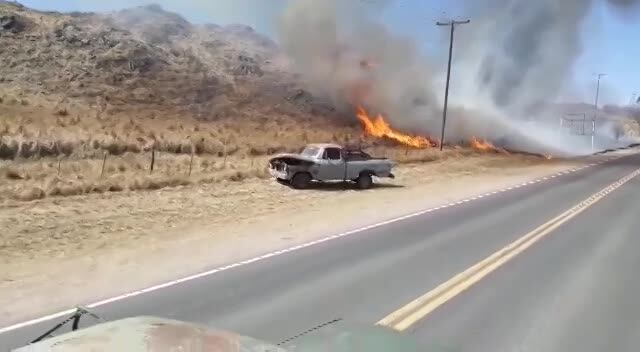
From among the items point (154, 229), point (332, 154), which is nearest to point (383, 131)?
point (332, 154)

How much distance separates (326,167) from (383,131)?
31.1 m

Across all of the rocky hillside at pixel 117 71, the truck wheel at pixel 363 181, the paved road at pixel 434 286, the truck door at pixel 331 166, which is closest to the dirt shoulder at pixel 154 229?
the truck door at pixel 331 166

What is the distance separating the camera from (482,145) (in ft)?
177

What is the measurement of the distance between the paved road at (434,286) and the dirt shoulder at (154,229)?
3.15 ft

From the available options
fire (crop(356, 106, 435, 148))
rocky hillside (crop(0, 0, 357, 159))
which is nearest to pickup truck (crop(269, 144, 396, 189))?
rocky hillside (crop(0, 0, 357, 159))

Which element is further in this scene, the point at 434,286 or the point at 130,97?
the point at 130,97

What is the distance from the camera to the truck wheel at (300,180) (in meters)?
21.6

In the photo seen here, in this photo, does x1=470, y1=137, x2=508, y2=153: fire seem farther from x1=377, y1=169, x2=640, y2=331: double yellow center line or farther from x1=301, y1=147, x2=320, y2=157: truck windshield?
x1=377, y1=169, x2=640, y2=331: double yellow center line

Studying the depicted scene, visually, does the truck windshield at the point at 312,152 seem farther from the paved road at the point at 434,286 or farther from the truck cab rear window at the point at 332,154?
the paved road at the point at 434,286

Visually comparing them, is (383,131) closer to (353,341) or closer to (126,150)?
(126,150)

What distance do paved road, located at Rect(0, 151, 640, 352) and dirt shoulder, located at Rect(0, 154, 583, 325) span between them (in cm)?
96

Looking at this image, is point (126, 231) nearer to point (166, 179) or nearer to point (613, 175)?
point (166, 179)

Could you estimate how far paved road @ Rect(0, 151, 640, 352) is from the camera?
Answer: 6.08m

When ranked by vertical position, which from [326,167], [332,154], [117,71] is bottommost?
[326,167]
